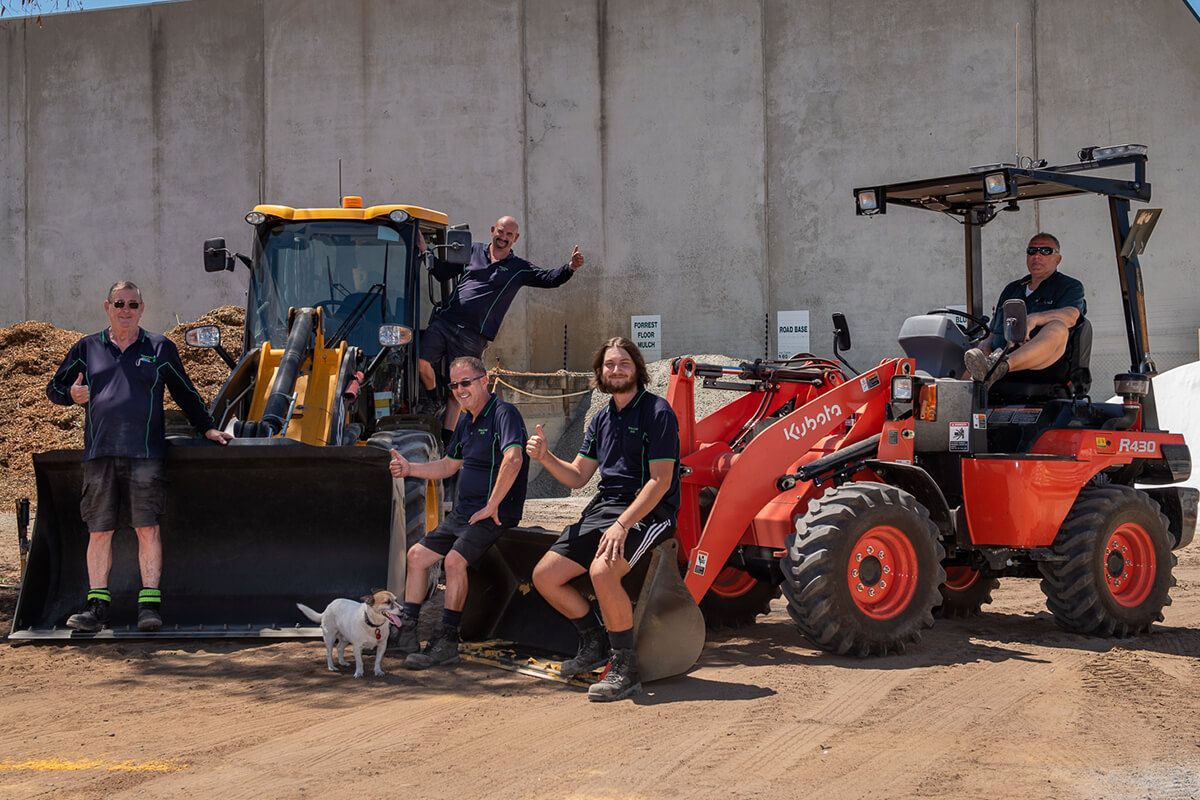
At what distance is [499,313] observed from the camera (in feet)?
29.2

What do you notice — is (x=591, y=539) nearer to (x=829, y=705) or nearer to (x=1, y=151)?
(x=829, y=705)

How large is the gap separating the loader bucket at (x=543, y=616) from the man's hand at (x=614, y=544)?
32 centimetres

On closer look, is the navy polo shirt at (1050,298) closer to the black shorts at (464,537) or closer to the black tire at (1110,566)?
the black tire at (1110,566)

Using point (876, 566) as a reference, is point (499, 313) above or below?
above

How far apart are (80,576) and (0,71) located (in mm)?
21803

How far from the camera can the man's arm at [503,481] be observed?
580cm

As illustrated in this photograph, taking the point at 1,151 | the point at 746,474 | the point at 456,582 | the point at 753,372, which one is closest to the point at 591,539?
the point at 456,582

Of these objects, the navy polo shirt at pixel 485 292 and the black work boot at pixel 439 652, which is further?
the navy polo shirt at pixel 485 292

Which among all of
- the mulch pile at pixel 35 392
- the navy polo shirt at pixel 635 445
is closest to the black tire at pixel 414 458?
the navy polo shirt at pixel 635 445

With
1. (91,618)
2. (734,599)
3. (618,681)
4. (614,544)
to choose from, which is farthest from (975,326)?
(91,618)

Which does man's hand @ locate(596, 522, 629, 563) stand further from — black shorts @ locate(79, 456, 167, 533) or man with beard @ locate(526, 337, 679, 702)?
black shorts @ locate(79, 456, 167, 533)

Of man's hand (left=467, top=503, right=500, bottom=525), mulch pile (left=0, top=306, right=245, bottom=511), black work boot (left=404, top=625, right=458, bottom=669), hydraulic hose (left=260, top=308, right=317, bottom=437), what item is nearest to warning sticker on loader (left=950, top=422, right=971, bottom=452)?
man's hand (left=467, top=503, right=500, bottom=525)

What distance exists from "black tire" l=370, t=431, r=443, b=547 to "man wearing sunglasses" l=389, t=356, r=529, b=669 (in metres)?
1.19

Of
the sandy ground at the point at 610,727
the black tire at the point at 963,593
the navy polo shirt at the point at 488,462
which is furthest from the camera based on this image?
the black tire at the point at 963,593
